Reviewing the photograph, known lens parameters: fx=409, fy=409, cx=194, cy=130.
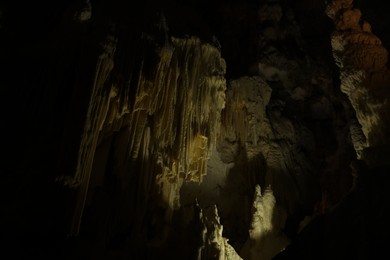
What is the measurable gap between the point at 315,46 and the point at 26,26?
36.4 ft

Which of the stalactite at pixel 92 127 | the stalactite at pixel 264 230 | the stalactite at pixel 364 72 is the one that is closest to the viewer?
the stalactite at pixel 92 127

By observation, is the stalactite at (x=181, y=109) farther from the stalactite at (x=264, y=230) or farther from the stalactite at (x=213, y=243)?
the stalactite at (x=264, y=230)

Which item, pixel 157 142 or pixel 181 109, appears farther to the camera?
pixel 181 109

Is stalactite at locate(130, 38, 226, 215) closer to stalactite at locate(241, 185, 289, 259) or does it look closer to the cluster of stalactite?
the cluster of stalactite

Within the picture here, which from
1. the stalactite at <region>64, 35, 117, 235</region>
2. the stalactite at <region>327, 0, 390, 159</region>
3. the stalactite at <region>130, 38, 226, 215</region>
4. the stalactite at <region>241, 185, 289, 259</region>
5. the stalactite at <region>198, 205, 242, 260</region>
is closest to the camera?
the stalactite at <region>64, 35, 117, 235</region>

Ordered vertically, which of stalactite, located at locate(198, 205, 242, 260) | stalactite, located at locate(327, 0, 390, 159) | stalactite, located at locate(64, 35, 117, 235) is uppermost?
stalactite, located at locate(327, 0, 390, 159)

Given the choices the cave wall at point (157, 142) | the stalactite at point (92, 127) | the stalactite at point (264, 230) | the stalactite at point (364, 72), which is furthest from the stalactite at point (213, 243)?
the stalactite at point (364, 72)

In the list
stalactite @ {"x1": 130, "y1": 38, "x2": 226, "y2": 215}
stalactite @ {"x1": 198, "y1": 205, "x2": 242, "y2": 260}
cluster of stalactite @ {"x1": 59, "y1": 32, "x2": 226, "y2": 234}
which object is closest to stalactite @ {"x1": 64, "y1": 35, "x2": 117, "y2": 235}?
cluster of stalactite @ {"x1": 59, "y1": 32, "x2": 226, "y2": 234}

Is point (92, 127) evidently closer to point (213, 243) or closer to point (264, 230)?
point (213, 243)

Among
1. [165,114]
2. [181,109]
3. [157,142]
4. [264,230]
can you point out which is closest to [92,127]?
[157,142]

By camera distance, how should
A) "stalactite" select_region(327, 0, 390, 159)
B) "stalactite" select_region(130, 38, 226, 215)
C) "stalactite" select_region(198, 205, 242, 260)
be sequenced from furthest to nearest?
"stalactite" select_region(327, 0, 390, 159) → "stalactite" select_region(130, 38, 226, 215) → "stalactite" select_region(198, 205, 242, 260)

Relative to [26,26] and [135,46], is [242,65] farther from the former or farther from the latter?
[26,26]

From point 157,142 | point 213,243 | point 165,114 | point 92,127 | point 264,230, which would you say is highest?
point 165,114

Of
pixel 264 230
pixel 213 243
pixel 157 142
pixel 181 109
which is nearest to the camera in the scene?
pixel 213 243
